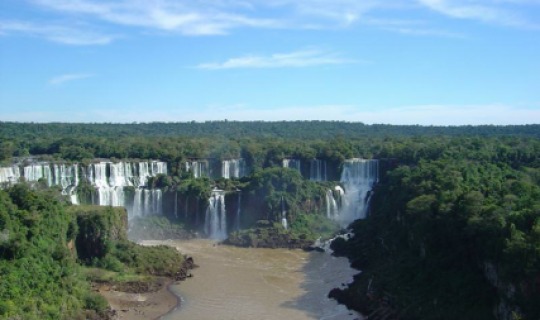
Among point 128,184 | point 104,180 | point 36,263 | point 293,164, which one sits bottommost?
point 36,263

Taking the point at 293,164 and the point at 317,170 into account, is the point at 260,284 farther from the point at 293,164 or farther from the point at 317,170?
the point at 293,164

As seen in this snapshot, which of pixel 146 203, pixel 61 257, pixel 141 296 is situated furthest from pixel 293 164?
pixel 61 257

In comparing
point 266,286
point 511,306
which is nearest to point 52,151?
point 266,286

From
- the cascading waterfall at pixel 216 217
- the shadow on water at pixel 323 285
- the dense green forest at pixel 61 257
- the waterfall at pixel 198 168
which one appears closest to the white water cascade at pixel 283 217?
the cascading waterfall at pixel 216 217

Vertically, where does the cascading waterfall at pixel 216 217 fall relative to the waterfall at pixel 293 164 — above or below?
below

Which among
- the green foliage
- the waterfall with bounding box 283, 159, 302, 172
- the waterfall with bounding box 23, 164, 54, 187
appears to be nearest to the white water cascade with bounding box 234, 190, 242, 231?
the waterfall with bounding box 283, 159, 302, 172

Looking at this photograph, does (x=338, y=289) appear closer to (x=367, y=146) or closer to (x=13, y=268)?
(x=13, y=268)

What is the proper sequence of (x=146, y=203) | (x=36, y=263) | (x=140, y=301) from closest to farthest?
1. (x=36, y=263)
2. (x=140, y=301)
3. (x=146, y=203)

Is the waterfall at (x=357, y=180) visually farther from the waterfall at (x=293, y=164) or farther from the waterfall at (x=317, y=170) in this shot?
the waterfall at (x=293, y=164)
